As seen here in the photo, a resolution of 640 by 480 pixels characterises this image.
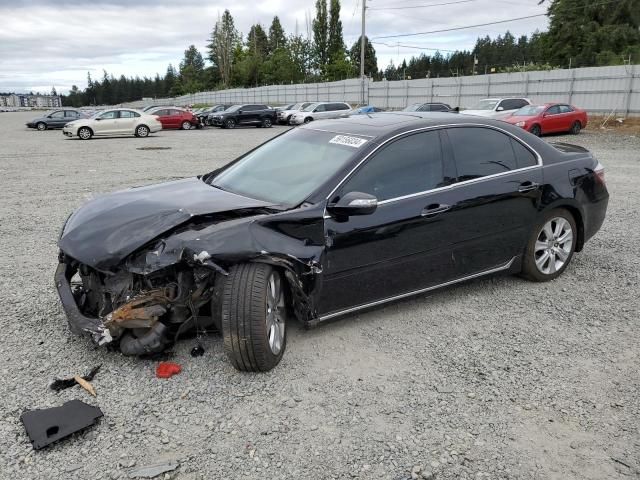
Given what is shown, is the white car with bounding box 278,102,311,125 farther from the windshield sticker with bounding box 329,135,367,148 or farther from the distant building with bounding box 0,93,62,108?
the distant building with bounding box 0,93,62,108

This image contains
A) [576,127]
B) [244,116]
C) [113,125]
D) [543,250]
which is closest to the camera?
[543,250]

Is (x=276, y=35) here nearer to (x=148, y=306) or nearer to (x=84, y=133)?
(x=84, y=133)

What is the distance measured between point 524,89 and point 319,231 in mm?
30013

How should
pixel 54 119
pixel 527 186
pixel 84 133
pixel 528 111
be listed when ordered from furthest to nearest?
pixel 54 119 < pixel 84 133 < pixel 528 111 < pixel 527 186

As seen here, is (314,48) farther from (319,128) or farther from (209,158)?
(319,128)

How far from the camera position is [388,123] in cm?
451

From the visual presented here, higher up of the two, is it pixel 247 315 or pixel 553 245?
pixel 247 315

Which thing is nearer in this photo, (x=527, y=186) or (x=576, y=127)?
(x=527, y=186)

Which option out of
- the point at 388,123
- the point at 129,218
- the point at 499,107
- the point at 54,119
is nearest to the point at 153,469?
the point at 129,218

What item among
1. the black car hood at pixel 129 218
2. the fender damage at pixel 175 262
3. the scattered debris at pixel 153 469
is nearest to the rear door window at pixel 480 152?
the fender damage at pixel 175 262

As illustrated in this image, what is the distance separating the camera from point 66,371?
3.52 metres

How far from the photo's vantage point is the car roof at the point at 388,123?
171 inches

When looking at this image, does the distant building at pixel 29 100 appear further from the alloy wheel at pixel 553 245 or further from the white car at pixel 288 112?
the alloy wheel at pixel 553 245

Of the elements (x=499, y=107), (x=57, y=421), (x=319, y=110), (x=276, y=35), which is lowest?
(x=57, y=421)
